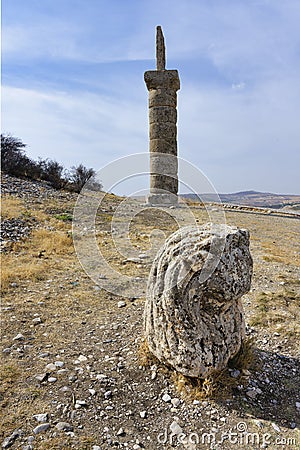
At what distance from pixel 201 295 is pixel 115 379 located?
1.26 m

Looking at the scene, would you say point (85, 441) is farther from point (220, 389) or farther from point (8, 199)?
point (8, 199)

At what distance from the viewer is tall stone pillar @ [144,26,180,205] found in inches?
607

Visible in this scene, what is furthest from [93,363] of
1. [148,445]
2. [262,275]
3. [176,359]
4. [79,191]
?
[79,191]

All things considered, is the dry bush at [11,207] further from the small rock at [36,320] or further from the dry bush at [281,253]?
the dry bush at [281,253]

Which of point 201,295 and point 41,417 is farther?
point 201,295

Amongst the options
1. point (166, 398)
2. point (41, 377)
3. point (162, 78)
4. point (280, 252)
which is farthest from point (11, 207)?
point (166, 398)

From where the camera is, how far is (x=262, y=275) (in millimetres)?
6805

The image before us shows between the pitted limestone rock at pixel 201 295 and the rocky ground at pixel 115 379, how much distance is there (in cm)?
30

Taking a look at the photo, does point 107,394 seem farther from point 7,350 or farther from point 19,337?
point 19,337

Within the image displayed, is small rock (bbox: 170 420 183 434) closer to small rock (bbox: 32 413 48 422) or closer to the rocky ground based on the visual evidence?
the rocky ground

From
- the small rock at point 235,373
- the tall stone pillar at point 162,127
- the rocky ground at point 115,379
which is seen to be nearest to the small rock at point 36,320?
the rocky ground at point 115,379

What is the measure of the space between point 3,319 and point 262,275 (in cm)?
465

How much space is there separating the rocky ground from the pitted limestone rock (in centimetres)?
30

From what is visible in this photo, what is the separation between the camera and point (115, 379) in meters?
3.52
